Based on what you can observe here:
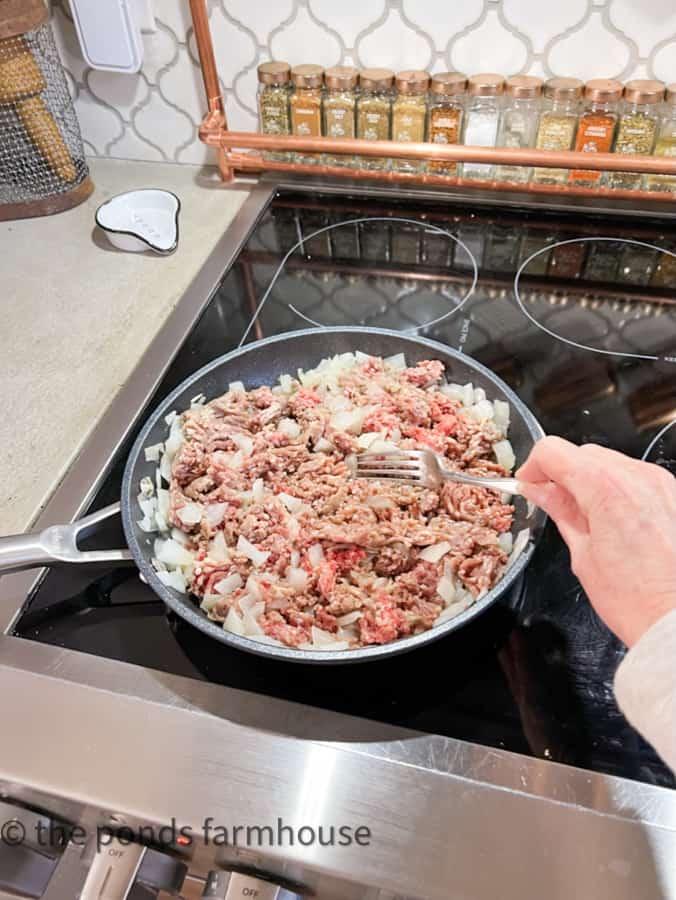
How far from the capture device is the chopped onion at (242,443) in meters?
0.87

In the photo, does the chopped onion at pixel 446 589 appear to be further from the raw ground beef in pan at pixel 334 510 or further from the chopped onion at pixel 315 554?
the chopped onion at pixel 315 554

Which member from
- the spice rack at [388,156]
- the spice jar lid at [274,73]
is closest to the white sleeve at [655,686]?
the spice rack at [388,156]

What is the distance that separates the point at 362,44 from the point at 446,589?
39.5 inches

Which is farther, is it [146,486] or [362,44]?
[362,44]

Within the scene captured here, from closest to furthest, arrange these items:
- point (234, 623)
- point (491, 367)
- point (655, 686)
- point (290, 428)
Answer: point (655, 686), point (234, 623), point (290, 428), point (491, 367)

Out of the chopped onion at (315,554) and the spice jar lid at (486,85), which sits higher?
the spice jar lid at (486,85)

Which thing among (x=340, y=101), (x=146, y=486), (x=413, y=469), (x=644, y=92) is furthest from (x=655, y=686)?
(x=340, y=101)

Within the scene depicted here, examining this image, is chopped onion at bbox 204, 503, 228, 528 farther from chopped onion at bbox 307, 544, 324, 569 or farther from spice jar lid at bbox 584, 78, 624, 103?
spice jar lid at bbox 584, 78, 624, 103

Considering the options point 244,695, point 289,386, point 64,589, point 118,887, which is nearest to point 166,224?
point 289,386

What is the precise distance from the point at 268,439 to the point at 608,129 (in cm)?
80

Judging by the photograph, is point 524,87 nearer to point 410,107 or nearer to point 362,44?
point 410,107

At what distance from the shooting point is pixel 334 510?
2.61 ft

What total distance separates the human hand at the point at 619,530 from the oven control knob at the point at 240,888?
0.36 metres

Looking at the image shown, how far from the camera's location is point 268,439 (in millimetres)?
878
